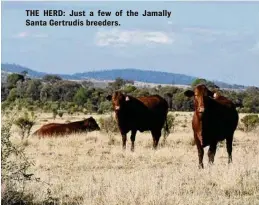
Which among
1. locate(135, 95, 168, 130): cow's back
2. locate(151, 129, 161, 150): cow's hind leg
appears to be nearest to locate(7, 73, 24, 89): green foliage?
locate(135, 95, 168, 130): cow's back

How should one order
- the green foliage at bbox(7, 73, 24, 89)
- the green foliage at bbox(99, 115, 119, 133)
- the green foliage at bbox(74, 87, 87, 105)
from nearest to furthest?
the green foliage at bbox(99, 115, 119, 133) < the green foliage at bbox(74, 87, 87, 105) < the green foliage at bbox(7, 73, 24, 89)

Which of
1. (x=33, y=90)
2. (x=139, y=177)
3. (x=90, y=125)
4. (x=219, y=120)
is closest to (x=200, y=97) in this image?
(x=219, y=120)

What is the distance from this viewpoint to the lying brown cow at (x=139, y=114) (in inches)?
719

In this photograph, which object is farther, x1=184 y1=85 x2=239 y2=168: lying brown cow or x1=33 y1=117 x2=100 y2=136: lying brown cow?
x1=33 y1=117 x2=100 y2=136: lying brown cow

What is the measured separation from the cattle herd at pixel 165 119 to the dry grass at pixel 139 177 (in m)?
0.97

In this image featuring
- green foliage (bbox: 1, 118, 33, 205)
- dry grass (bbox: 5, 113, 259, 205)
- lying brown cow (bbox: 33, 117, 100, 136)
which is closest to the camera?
green foliage (bbox: 1, 118, 33, 205)

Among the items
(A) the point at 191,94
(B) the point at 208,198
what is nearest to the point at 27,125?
(A) the point at 191,94

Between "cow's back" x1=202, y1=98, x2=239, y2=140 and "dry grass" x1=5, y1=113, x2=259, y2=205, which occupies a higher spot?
"cow's back" x1=202, y1=98, x2=239, y2=140

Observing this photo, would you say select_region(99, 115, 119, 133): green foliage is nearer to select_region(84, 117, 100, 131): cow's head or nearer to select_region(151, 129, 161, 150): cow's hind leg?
select_region(84, 117, 100, 131): cow's head

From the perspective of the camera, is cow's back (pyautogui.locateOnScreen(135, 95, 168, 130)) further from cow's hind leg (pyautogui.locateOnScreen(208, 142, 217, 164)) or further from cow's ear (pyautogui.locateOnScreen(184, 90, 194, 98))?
cow's hind leg (pyautogui.locateOnScreen(208, 142, 217, 164))

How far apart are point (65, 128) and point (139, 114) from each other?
4.35 metres

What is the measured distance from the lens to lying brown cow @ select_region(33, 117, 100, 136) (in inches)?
867

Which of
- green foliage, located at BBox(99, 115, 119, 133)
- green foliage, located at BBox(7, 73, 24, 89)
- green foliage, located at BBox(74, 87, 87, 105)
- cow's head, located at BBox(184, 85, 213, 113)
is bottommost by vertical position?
green foliage, located at BBox(74, 87, 87, 105)

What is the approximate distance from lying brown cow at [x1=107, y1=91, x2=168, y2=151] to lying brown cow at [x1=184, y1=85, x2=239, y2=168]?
4.30m
